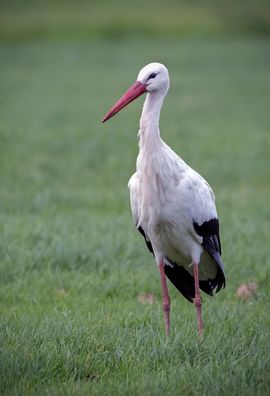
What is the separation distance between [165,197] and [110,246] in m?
2.42

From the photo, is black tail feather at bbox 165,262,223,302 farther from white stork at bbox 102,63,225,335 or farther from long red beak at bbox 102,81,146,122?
long red beak at bbox 102,81,146,122

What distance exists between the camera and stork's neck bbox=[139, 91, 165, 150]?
5480mm

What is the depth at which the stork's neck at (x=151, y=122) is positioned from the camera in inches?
216

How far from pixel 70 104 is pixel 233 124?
4699 millimetres

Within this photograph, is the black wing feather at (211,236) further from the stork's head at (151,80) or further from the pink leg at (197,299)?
the stork's head at (151,80)

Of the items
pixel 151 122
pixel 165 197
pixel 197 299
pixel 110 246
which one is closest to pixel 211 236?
pixel 197 299

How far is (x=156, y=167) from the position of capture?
548cm

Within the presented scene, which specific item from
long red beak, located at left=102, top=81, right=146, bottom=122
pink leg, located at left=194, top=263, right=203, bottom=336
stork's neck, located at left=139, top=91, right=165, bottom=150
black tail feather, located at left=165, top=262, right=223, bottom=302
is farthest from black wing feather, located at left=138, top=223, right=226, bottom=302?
long red beak, located at left=102, top=81, right=146, bottom=122

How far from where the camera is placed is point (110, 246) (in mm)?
7883

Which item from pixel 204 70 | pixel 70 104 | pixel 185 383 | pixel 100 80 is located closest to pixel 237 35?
pixel 204 70

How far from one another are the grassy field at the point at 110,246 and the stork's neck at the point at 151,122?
1265mm

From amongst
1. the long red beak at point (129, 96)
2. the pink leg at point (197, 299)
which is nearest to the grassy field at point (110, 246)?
the pink leg at point (197, 299)

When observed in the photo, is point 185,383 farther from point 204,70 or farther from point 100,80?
point 204,70

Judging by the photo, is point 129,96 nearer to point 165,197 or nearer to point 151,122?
point 151,122
